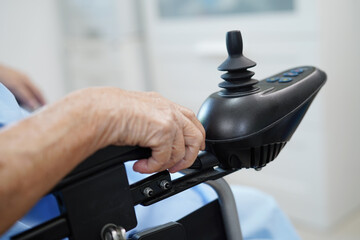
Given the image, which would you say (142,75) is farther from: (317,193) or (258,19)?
(317,193)

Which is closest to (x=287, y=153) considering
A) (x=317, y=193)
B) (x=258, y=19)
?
Answer: (x=317, y=193)

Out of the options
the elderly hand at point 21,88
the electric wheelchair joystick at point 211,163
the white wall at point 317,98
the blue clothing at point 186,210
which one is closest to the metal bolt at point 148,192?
the electric wheelchair joystick at point 211,163

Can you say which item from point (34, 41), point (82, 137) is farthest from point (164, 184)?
point (34, 41)

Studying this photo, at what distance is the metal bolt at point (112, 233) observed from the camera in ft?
1.66

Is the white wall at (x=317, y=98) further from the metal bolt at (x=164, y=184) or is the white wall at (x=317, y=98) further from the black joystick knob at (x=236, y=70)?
the metal bolt at (x=164, y=184)

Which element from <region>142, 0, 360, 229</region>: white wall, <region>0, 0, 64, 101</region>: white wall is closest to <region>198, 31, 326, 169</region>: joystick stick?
<region>142, 0, 360, 229</region>: white wall

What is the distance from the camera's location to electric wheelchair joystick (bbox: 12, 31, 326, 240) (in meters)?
0.50

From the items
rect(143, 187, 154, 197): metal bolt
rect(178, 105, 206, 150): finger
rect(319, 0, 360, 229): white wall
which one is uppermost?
rect(178, 105, 206, 150): finger

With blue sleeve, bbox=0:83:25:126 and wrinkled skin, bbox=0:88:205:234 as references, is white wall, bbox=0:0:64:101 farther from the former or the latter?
wrinkled skin, bbox=0:88:205:234

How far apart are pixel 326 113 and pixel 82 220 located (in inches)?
48.6

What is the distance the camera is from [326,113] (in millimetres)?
1586

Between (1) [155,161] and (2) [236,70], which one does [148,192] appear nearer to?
(1) [155,161]

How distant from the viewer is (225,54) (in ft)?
5.98

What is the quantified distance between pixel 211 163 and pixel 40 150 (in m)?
0.23
